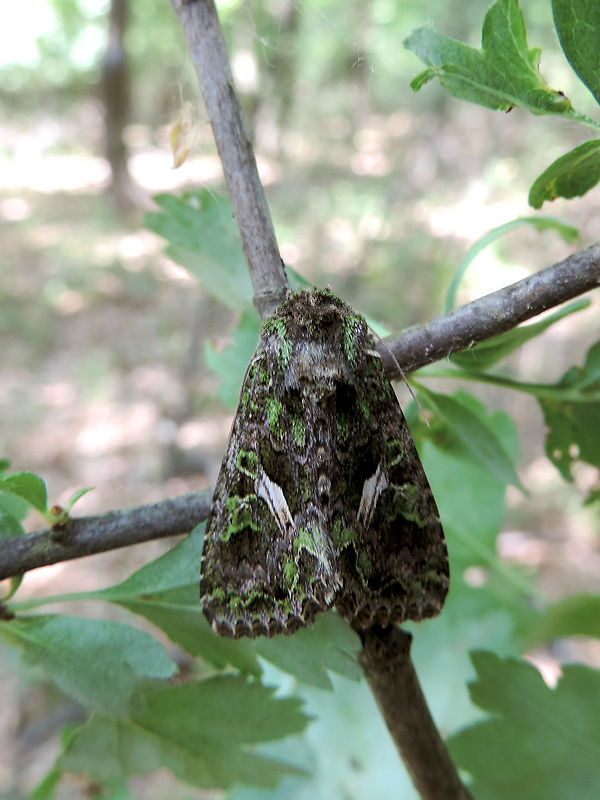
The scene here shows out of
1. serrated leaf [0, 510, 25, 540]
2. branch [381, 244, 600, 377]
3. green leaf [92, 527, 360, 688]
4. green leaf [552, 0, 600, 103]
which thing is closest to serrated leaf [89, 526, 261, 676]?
green leaf [92, 527, 360, 688]

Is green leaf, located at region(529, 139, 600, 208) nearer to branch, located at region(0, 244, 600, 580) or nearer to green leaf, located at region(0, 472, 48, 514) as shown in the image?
branch, located at region(0, 244, 600, 580)

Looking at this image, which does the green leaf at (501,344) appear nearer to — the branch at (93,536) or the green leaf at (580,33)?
the green leaf at (580,33)

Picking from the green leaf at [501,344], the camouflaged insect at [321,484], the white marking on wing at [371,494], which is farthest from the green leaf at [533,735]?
the green leaf at [501,344]

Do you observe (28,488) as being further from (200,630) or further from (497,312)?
(497,312)

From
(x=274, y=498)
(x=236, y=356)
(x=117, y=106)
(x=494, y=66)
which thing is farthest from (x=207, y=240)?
(x=117, y=106)

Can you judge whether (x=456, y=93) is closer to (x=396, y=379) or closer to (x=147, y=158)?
(x=396, y=379)
